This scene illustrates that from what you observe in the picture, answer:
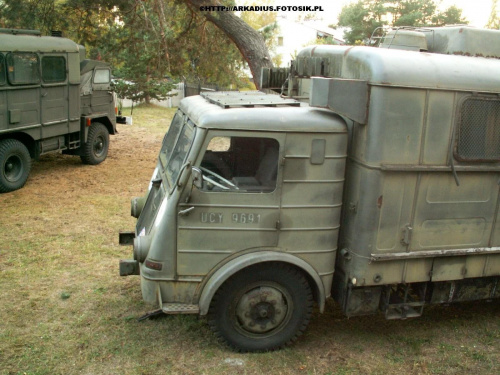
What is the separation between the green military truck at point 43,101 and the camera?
29.9ft

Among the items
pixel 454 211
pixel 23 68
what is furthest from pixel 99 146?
pixel 454 211

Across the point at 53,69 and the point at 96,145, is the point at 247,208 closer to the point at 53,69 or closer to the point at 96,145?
→ the point at 53,69

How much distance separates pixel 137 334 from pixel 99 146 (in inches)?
312

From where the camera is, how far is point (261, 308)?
4418 millimetres

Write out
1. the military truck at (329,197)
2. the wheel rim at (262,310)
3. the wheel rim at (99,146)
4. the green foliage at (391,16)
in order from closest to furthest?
the military truck at (329,197) < the wheel rim at (262,310) < the wheel rim at (99,146) < the green foliage at (391,16)

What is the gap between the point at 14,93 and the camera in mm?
9172

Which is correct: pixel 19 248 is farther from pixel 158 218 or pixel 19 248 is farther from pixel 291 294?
pixel 291 294

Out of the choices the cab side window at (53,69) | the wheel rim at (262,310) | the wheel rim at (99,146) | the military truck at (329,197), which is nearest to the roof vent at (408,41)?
the military truck at (329,197)

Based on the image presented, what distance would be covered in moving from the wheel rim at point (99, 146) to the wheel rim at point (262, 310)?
8.29 metres

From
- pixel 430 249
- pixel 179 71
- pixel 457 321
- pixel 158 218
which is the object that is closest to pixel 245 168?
pixel 158 218

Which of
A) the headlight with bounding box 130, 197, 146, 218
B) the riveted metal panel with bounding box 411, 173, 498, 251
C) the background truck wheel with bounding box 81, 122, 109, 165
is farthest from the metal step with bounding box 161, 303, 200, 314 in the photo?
the background truck wheel with bounding box 81, 122, 109, 165

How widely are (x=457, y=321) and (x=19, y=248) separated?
508 cm

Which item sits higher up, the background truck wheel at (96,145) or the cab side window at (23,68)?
the cab side window at (23,68)

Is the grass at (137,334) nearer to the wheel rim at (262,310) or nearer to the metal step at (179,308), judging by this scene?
the wheel rim at (262,310)
